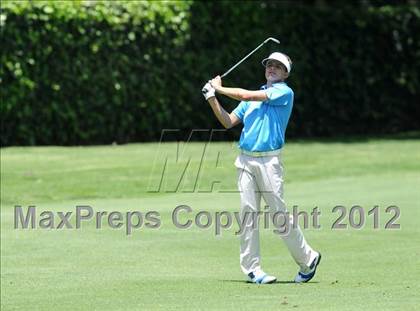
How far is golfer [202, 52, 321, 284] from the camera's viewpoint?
33.9ft

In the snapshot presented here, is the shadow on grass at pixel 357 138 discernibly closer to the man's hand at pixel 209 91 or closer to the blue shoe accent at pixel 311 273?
the blue shoe accent at pixel 311 273

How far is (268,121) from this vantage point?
10352 mm

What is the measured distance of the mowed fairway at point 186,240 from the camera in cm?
993

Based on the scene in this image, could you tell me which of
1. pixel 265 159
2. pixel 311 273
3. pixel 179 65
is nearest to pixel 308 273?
pixel 311 273

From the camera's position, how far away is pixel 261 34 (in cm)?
3008

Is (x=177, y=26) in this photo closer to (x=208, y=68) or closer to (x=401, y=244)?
(x=208, y=68)

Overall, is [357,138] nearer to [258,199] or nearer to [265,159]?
[258,199]

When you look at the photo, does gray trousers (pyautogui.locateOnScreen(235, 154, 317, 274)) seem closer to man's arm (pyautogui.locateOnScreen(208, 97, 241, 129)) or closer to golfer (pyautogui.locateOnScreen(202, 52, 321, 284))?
golfer (pyautogui.locateOnScreen(202, 52, 321, 284))

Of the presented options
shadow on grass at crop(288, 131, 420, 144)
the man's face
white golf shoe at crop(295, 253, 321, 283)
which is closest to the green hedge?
shadow on grass at crop(288, 131, 420, 144)

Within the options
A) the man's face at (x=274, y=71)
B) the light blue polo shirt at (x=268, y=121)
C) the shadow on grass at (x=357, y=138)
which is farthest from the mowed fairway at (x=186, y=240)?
the shadow on grass at (x=357, y=138)

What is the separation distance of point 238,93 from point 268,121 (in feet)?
1.56

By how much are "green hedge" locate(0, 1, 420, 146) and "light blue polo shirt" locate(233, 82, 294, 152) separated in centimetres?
1486

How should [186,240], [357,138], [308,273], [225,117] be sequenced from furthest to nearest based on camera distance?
[357,138] → [186,240] → [308,273] → [225,117]

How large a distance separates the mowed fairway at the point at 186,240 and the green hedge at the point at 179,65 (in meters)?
1.26
